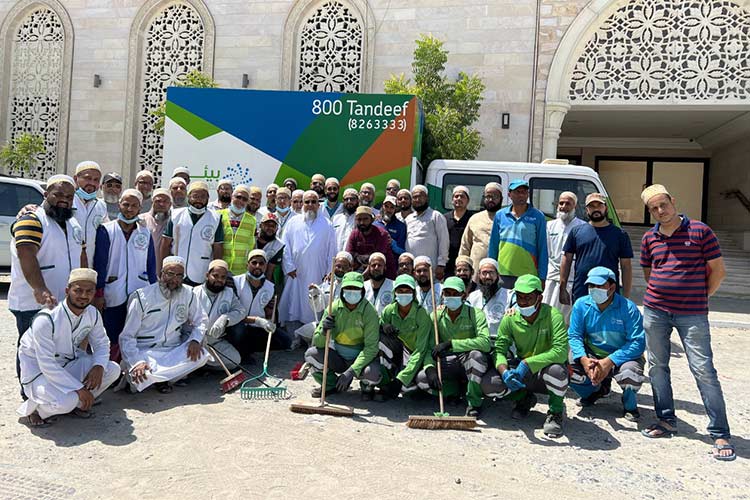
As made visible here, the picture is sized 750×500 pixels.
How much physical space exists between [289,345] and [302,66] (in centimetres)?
931

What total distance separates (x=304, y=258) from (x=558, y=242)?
105 inches

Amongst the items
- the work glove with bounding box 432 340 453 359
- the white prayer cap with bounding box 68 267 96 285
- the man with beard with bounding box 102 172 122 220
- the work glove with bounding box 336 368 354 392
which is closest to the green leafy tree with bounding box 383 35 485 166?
the man with beard with bounding box 102 172 122 220

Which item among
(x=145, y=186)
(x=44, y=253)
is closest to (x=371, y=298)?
(x=44, y=253)

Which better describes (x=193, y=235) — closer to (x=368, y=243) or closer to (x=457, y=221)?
(x=368, y=243)

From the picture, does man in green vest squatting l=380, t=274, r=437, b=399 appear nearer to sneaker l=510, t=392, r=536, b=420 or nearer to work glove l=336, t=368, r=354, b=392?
work glove l=336, t=368, r=354, b=392

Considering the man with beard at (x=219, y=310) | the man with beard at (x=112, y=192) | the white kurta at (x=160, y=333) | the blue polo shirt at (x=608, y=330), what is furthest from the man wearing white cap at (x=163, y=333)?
the blue polo shirt at (x=608, y=330)

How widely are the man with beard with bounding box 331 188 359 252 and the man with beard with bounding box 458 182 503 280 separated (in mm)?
1269

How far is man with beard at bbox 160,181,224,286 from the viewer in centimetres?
521

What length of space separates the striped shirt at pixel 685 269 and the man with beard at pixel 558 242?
1.72 m

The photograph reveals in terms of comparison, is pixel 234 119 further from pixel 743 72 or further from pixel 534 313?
pixel 743 72

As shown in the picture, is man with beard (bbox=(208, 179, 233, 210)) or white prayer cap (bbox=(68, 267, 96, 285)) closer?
white prayer cap (bbox=(68, 267, 96, 285))

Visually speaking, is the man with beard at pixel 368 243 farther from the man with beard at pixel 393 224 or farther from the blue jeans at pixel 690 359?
the blue jeans at pixel 690 359

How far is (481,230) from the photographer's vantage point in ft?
17.9

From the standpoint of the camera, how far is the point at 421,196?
582cm
